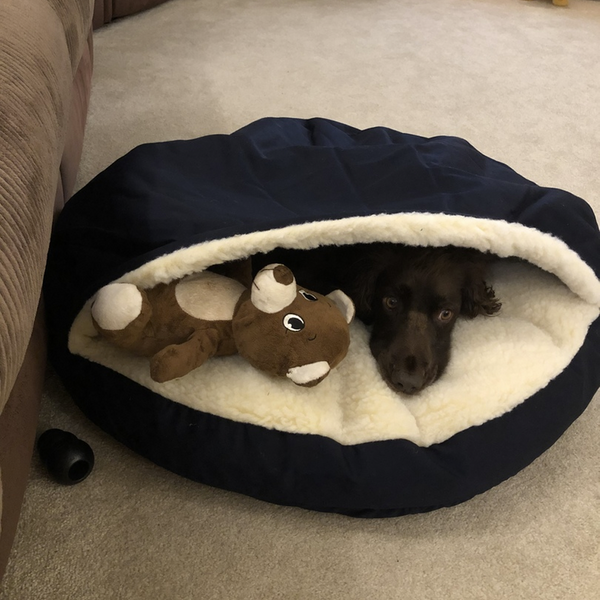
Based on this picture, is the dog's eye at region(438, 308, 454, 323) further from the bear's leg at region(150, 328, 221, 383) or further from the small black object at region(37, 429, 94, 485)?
the small black object at region(37, 429, 94, 485)

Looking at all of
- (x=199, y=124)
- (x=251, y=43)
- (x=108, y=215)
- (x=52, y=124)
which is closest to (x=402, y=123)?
(x=199, y=124)

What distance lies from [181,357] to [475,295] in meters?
0.67

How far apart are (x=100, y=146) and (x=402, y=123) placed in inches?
42.7

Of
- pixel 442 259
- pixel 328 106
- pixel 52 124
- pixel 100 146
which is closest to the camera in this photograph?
pixel 52 124

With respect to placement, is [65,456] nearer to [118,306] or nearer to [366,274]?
[118,306]

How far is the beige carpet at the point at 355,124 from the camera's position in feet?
3.30

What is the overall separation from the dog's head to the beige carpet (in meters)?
0.26

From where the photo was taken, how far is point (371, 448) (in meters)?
1.04

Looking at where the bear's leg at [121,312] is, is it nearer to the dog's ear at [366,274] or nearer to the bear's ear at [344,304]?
the bear's ear at [344,304]

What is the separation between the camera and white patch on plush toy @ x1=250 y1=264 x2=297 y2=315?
98cm

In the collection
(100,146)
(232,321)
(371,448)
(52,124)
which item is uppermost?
(52,124)

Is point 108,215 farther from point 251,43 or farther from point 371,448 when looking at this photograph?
point 251,43

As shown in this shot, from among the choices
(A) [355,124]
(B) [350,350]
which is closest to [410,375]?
(B) [350,350]

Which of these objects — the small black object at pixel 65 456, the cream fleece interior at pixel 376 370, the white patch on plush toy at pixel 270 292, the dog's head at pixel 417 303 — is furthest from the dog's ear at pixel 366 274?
the small black object at pixel 65 456
